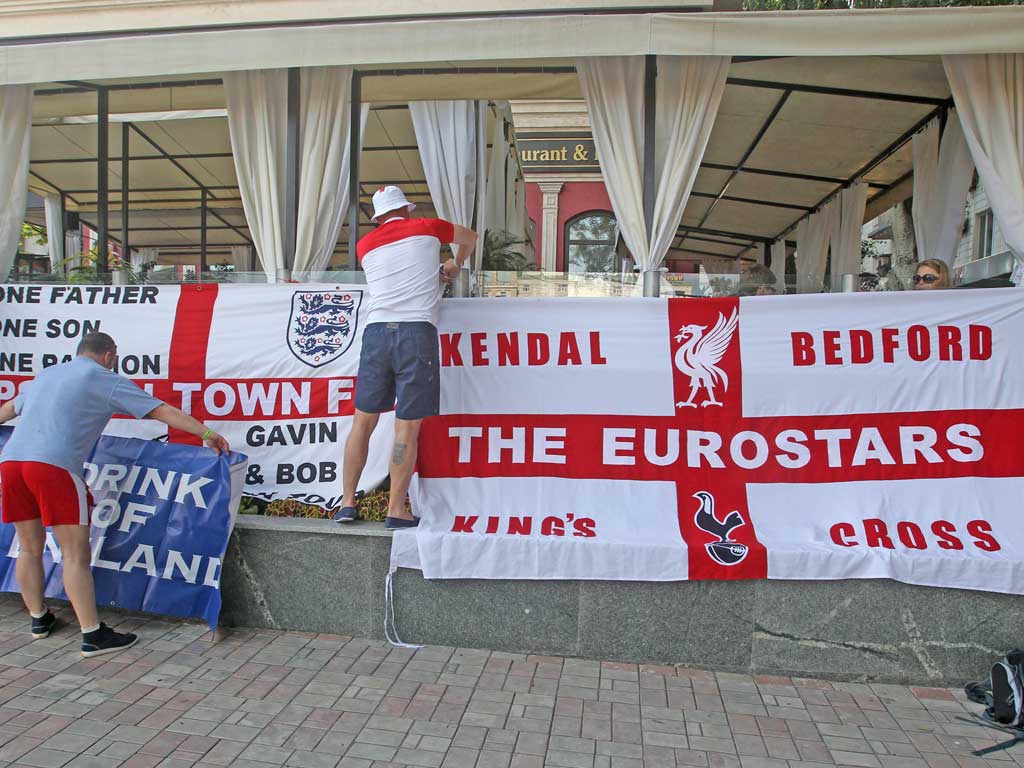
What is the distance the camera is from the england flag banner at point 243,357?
4695mm

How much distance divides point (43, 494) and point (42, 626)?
79cm

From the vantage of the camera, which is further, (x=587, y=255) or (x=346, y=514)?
(x=587, y=255)

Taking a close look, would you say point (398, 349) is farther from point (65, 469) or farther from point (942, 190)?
point (942, 190)

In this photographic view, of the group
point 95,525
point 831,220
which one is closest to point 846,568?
point 95,525

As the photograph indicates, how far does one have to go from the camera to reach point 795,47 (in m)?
4.67

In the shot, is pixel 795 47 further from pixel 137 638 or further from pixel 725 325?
pixel 137 638

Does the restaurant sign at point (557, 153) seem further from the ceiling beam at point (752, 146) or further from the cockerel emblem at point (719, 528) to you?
the cockerel emblem at point (719, 528)

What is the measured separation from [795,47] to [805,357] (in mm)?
1984

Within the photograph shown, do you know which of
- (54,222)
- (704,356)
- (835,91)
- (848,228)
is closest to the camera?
(704,356)

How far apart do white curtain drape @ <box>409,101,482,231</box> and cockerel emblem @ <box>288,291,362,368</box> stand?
1641 mm

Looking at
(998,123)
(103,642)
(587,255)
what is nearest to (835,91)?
(998,123)

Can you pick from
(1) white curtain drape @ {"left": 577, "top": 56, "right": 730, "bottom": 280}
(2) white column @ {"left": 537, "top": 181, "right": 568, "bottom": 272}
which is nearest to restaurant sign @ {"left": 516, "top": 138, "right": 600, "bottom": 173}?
(2) white column @ {"left": 537, "top": 181, "right": 568, "bottom": 272}

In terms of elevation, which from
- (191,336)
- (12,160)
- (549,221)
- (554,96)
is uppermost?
(549,221)

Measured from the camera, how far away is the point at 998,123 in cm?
493
